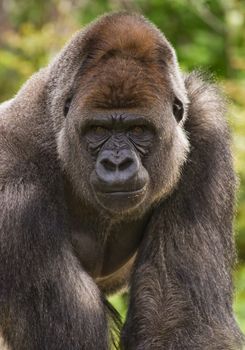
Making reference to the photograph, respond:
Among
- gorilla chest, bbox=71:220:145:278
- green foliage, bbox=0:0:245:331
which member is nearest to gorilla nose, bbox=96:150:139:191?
gorilla chest, bbox=71:220:145:278

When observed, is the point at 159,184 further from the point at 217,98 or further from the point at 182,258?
the point at 217,98

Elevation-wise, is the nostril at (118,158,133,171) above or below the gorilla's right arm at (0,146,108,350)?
above

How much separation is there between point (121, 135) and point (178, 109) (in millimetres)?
427

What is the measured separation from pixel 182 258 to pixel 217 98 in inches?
41.7

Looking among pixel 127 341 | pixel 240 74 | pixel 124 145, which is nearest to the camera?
pixel 124 145

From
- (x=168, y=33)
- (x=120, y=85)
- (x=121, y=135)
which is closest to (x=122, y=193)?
(x=121, y=135)

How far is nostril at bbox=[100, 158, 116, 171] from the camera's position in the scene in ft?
15.6

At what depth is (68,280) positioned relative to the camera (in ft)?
16.2

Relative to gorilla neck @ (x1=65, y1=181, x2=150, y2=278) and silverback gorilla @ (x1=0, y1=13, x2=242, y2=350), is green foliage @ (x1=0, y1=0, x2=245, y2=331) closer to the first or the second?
gorilla neck @ (x1=65, y1=181, x2=150, y2=278)

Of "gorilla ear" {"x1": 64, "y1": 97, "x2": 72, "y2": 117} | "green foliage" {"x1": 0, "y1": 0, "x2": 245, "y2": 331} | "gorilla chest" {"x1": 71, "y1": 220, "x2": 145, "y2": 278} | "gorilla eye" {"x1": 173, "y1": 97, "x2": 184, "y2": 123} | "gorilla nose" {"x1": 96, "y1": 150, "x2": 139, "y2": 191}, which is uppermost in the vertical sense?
"gorilla ear" {"x1": 64, "y1": 97, "x2": 72, "y2": 117}

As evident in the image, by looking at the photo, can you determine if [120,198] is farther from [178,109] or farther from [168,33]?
Answer: [168,33]

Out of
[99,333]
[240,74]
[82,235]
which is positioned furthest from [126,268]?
[240,74]

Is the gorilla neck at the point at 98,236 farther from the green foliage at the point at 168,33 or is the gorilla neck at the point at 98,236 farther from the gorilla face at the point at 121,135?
the green foliage at the point at 168,33

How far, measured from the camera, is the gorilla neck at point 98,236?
5367 millimetres
